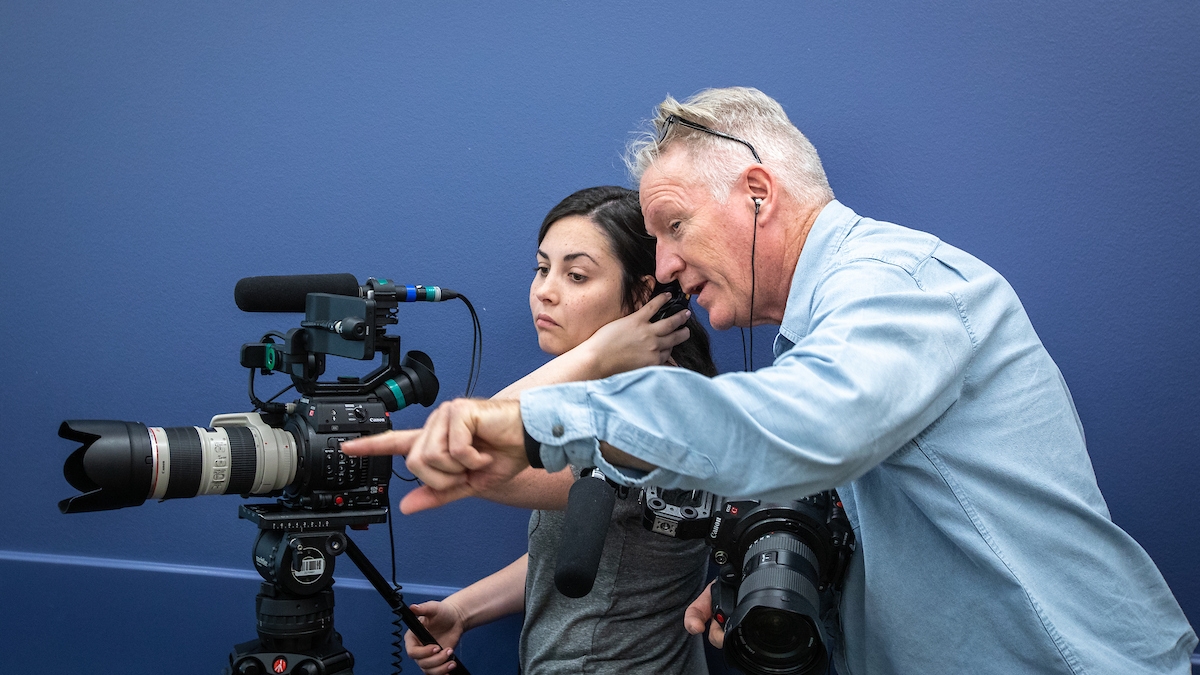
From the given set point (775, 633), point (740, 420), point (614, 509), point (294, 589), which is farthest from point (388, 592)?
point (740, 420)

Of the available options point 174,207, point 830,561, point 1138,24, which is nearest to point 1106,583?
point 830,561

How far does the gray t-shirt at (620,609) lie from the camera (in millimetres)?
1406

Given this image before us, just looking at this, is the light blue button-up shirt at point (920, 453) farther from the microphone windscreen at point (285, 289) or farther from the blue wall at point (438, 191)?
the microphone windscreen at point (285, 289)

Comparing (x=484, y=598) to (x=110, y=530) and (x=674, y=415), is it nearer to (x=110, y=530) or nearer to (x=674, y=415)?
(x=110, y=530)

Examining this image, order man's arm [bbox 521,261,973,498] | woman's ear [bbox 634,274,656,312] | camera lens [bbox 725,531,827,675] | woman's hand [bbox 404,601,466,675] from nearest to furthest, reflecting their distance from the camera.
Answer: man's arm [bbox 521,261,973,498], camera lens [bbox 725,531,827,675], woman's hand [bbox 404,601,466,675], woman's ear [bbox 634,274,656,312]

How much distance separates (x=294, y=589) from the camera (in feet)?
4.15

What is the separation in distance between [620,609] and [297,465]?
1.75 ft

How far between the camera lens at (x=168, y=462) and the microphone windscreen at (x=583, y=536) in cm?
45

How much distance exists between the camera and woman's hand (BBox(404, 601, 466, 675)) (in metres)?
1.46

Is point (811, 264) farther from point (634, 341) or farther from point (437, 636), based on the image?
point (437, 636)

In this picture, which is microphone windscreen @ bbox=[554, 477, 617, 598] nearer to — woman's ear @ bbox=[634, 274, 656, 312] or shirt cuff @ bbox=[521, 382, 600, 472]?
shirt cuff @ bbox=[521, 382, 600, 472]

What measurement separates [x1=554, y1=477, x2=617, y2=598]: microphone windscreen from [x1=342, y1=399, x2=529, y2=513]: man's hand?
0.72ft

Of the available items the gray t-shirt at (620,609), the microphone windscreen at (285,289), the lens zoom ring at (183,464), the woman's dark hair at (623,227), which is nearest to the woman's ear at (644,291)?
the woman's dark hair at (623,227)

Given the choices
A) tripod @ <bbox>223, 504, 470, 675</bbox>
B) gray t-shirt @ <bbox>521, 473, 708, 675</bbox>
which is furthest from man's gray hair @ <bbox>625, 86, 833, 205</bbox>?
tripod @ <bbox>223, 504, 470, 675</bbox>
